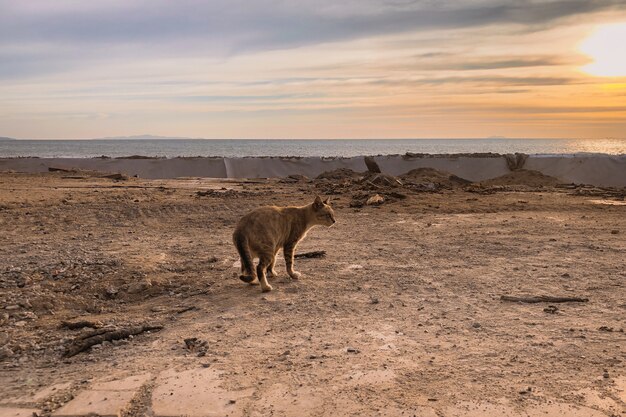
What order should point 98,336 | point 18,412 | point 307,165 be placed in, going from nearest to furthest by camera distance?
point 18,412 → point 98,336 → point 307,165

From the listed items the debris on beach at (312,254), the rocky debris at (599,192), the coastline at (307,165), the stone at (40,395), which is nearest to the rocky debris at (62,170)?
the coastline at (307,165)

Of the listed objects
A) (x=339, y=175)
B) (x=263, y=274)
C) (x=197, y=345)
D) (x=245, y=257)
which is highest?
(x=339, y=175)

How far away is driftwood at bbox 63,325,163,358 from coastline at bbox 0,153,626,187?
2138cm

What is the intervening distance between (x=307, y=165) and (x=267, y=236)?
20.1m

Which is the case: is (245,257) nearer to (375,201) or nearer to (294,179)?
(375,201)

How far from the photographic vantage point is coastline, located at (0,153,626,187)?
85.3 feet

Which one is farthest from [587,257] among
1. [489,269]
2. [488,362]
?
[488,362]

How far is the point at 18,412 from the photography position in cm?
413

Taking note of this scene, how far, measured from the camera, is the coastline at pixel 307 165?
25984 millimetres

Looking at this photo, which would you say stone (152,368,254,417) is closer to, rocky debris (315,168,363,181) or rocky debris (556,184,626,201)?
rocky debris (556,184,626,201)

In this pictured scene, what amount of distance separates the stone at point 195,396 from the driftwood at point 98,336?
4.06 ft

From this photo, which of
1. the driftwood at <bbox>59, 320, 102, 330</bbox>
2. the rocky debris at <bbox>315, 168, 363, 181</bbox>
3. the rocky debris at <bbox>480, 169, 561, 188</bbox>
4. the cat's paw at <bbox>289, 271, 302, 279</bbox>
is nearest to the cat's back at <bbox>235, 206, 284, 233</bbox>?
the cat's paw at <bbox>289, 271, 302, 279</bbox>

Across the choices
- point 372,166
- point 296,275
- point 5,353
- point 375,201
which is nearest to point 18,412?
point 5,353

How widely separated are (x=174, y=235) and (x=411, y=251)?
5018mm
